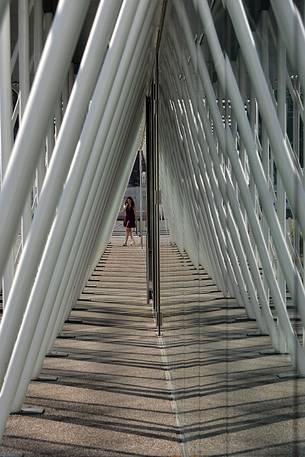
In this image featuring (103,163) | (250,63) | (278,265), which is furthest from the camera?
(103,163)

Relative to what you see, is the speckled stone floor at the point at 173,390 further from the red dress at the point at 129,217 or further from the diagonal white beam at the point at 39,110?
the red dress at the point at 129,217

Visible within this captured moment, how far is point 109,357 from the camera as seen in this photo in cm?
1206

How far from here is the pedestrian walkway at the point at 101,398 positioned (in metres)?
7.49

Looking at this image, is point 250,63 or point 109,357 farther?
point 109,357

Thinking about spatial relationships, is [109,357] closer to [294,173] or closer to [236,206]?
[236,206]

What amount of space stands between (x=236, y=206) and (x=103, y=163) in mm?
5152

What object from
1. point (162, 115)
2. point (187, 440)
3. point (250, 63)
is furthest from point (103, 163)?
point (250, 63)

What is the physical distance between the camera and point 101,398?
9.38m

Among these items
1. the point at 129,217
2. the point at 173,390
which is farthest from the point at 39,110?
the point at 129,217

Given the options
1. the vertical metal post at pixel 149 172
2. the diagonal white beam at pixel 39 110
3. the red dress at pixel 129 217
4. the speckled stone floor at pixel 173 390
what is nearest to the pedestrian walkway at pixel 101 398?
the speckled stone floor at pixel 173 390

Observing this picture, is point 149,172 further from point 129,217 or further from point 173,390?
point 129,217

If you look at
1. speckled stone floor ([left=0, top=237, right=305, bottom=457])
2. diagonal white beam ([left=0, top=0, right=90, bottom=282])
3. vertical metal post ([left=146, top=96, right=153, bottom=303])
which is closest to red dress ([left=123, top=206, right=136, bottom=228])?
vertical metal post ([left=146, top=96, right=153, bottom=303])

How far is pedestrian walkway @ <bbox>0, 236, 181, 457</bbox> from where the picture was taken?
24.6ft

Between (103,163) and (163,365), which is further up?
(103,163)
